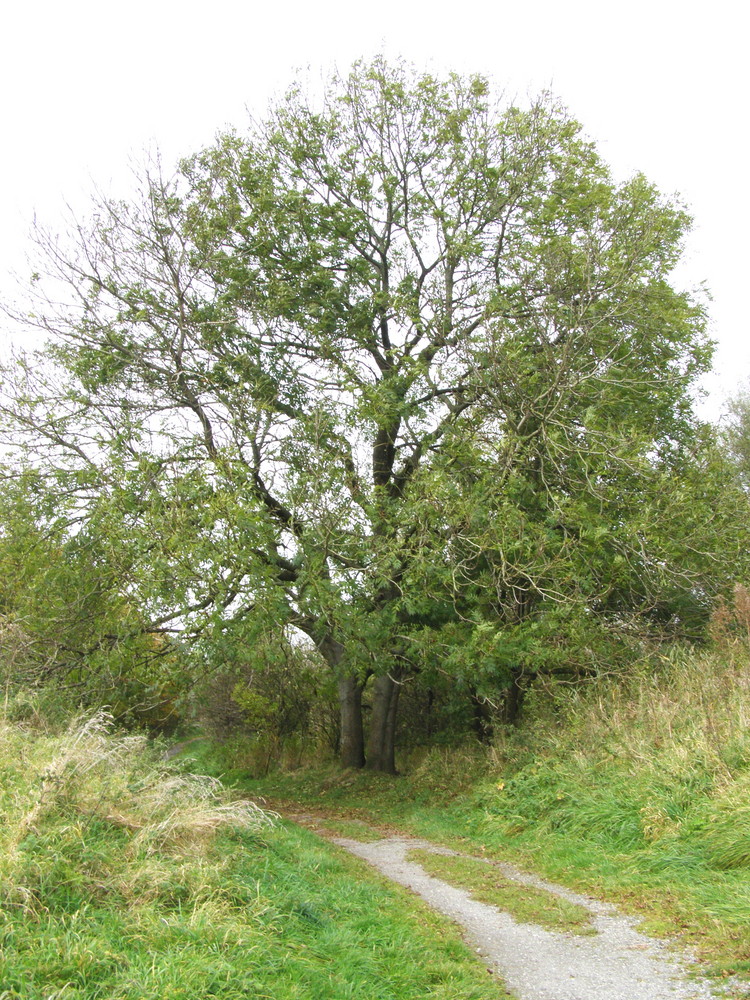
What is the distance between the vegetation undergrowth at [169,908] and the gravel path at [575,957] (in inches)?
10.5

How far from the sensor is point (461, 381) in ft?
47.9

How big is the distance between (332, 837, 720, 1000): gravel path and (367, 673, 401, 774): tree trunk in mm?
9384

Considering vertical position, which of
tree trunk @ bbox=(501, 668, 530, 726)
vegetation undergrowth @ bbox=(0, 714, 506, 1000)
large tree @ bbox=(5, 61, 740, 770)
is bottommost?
vegetation undergrowth @ bbox=(0, 714, 506, 1000)

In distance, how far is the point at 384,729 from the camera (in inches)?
654

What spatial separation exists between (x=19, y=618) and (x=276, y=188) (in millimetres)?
9302

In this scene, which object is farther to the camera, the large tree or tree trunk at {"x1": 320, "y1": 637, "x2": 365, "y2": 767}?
tree trunk at {"x1": 320, "y1": 637, "x2": 365, "y2": 767}

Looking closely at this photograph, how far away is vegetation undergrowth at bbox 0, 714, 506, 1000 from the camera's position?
3.93 meters

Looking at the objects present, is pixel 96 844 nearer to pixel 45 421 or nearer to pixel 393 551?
pixel 393 551

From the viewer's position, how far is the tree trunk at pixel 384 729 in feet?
54.1

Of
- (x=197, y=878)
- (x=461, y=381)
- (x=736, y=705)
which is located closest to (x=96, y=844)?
(x=197, y=878)

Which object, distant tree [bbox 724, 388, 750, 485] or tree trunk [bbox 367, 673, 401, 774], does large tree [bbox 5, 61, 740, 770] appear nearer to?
tree trunk [bbox 367, 673, 401, 774]

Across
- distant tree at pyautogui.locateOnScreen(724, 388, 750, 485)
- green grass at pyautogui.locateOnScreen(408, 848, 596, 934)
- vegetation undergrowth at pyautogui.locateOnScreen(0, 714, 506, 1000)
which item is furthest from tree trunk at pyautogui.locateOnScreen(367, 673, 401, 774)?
distant tree at pyautogui.locateOnScreen(724, 388, 750, 485)

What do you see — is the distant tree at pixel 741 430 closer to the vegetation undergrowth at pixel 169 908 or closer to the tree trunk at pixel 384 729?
the tree trunk at pixel 384 729

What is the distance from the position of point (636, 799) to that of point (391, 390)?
24.4 ft
